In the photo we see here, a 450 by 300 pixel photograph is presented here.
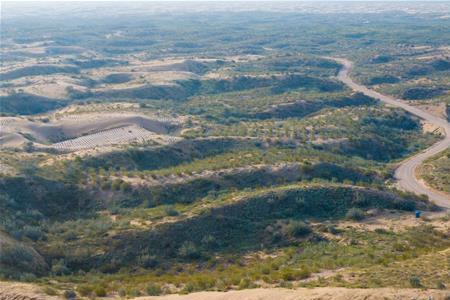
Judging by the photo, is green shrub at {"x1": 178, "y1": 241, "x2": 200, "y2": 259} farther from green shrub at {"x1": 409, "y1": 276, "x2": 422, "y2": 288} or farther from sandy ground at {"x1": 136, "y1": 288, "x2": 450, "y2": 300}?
green shrub at {"x1": 409, "y1": 276, "x2": 422, "y2": 288}

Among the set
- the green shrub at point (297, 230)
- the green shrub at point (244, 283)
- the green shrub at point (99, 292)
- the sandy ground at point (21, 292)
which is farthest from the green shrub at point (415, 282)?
the sandy ground at point (21, 292)

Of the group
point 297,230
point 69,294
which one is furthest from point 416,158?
point 69,294

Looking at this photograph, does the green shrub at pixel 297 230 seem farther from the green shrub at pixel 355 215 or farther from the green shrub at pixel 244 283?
the green shrub at pixel 244 283

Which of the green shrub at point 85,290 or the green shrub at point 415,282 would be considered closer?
the green shrub at point 415,282

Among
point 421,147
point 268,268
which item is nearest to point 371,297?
point 268,268

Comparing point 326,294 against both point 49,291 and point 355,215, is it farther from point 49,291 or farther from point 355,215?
point 355,215

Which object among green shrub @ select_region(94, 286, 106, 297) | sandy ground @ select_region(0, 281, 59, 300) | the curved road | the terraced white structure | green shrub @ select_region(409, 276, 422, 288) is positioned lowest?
the curved road

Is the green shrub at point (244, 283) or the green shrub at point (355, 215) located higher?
the green shrub at point (244, 283)

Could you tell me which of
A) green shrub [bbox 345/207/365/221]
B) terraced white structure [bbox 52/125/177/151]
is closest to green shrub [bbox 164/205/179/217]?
green shrub [bbox 345/207/365/221]
